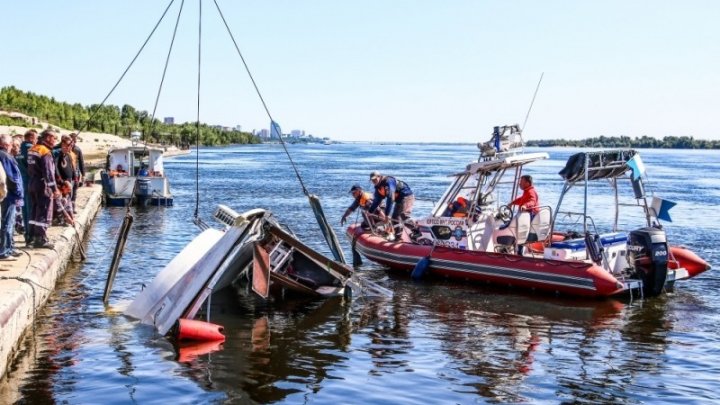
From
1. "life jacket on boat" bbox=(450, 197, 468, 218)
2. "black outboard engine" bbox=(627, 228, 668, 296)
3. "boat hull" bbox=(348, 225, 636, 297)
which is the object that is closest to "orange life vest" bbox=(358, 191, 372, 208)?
"boat hull" bbox=(348, 225, 636, 297)

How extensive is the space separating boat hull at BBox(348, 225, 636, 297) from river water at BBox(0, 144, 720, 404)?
258 millimetres

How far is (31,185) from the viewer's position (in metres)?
14.7

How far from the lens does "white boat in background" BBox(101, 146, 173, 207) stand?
3262cm

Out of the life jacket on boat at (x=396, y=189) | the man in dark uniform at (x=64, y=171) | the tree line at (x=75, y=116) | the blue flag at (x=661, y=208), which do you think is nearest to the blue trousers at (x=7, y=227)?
the man in dark uniform at (x=64, y=171)

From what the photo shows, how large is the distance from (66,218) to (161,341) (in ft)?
25.9

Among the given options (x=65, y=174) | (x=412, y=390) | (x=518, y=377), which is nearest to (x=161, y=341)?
(x=412, y=390)

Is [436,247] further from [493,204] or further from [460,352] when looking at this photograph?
[460,352]

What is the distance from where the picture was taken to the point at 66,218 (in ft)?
61.2

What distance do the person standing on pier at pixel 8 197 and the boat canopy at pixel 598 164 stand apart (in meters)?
10.1

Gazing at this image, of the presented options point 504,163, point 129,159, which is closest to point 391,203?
point 504,163

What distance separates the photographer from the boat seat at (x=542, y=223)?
55.2 feet

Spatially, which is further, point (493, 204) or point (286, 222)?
point (286, 222)

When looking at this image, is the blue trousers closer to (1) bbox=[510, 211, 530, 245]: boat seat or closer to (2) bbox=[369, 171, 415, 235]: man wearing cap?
(2) bbox=[369, 171, 415, 235]: man wearing cap

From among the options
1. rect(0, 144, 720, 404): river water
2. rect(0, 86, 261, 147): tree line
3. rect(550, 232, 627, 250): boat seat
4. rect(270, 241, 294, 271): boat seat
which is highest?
rect(0, 86, 261, 147): tree line
